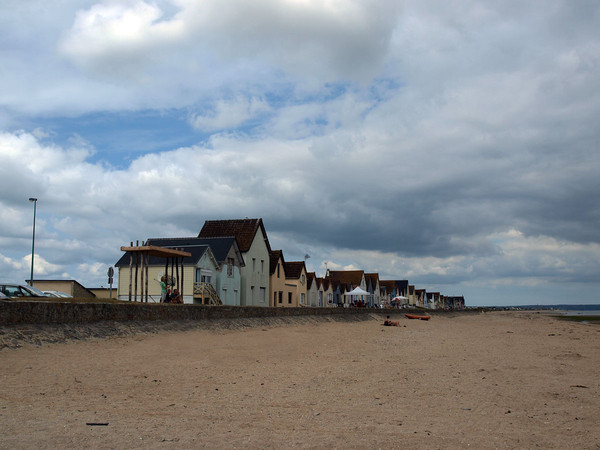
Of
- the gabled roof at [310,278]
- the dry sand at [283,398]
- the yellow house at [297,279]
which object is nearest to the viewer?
the dry sand at [283,398]

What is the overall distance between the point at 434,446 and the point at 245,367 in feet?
19.5

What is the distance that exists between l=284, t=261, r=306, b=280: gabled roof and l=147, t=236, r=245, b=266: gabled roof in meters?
17.1

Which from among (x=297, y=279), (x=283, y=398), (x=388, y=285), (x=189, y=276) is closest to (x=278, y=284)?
(x=297, y=279)

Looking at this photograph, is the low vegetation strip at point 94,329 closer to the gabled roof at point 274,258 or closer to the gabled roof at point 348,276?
the gabled roof at point 274,258

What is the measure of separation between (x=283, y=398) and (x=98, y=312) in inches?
301

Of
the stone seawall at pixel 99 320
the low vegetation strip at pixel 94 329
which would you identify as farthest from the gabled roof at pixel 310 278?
the low vegetation strip at pixel 94 329

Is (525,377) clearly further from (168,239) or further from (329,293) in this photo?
(329,293)

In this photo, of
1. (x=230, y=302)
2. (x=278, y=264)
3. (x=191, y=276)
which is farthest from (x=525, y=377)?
(x=278, y=264)

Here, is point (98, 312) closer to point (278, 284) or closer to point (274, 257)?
point (274, 257)

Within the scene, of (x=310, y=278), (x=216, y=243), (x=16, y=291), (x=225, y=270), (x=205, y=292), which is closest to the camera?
(x=16, y=291)

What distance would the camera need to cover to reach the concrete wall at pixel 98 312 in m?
11.6

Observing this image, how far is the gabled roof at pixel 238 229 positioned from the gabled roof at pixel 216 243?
1.99 meters

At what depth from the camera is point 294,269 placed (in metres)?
63.0

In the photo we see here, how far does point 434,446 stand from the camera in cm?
589
